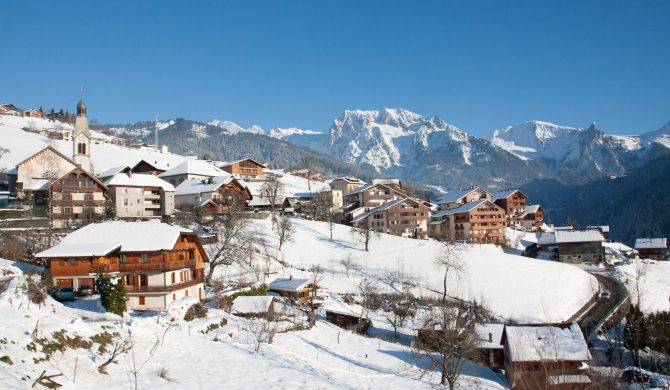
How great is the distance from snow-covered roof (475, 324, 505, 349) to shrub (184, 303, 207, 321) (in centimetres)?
1748

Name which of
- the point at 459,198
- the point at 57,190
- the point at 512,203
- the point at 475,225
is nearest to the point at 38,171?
the point at 57,190

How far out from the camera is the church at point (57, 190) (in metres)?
58.7

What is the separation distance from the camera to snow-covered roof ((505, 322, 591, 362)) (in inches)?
1106

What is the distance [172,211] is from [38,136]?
231 ft

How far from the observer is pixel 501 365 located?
116ft

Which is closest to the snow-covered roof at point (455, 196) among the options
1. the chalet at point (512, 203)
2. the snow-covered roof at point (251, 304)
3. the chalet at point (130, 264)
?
the chalet at point (512, 203)

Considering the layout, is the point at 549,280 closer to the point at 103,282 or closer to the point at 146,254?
the point at 146,254

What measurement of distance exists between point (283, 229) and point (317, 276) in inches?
407

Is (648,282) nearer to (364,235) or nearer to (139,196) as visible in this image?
(364,235)

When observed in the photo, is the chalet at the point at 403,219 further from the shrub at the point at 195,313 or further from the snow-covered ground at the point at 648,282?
the shrub at the point at 195,313

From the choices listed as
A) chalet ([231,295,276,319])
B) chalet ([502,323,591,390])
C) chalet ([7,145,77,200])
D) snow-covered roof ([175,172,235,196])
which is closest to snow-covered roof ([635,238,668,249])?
snow-covered roof ([175,172,235,196])

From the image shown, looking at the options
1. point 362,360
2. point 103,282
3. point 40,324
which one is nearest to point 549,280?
point 362,360

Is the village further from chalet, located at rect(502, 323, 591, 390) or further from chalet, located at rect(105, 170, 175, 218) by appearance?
chalet, located at rect(105, 170, 175, 218)

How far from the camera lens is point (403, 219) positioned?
8650 cm
